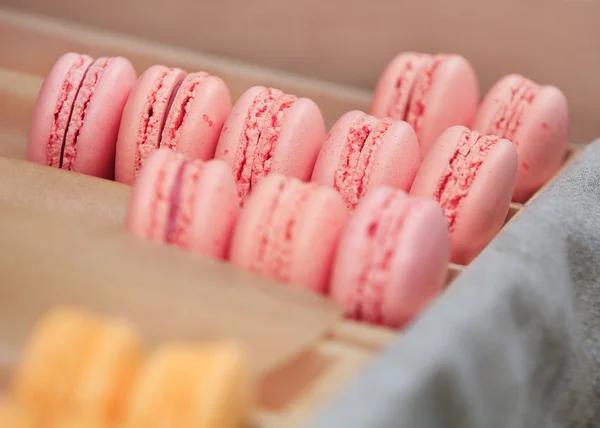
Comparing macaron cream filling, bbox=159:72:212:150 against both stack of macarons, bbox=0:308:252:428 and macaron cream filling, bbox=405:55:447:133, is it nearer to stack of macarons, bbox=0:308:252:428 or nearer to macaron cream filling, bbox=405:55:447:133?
macaron cream filling, bbox=405:55:447:133

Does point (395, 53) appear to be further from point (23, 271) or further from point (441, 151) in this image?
point (23, 271)

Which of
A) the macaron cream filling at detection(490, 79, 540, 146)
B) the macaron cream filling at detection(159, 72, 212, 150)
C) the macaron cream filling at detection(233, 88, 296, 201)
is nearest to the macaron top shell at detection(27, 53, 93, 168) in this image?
the macaron cream filling at detection(159, 72, 212, 150)

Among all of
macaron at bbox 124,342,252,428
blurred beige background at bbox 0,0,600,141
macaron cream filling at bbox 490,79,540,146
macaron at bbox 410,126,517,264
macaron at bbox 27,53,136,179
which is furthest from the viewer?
blurred beige background at bbox 0,0,600,141

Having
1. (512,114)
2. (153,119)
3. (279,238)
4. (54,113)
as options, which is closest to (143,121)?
(153,119)

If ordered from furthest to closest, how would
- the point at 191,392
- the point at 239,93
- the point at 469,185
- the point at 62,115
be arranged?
the point at 239,93 < the point at 62,115 < the point at 469,185 < the point at 191,392

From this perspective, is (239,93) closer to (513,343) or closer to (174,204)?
(174,204)

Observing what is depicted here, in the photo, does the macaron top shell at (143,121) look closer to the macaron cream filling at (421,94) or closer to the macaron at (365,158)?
the macaron at (365,158)

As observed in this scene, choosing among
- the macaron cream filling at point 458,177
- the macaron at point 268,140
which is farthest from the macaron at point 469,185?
the macaron at point 268,140
